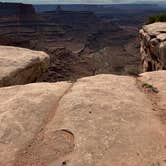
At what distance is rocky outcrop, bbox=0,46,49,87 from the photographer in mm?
12422

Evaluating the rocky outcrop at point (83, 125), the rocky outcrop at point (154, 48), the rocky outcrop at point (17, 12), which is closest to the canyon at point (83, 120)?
the rocky outcrop at point (83, 125)

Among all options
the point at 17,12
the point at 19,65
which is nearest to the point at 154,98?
the point at 19,65

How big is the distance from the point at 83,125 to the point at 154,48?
20950 mm

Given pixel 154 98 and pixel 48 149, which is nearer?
pixel 48 149

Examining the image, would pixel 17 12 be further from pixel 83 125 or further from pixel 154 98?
pixel 83 125

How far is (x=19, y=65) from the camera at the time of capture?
13.1 m

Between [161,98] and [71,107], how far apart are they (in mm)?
2342

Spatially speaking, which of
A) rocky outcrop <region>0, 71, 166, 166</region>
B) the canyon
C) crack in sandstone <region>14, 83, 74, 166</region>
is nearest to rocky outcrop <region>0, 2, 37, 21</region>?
the canyon

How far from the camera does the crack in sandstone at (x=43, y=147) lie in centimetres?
718

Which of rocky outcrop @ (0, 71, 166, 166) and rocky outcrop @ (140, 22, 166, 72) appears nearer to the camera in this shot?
rocky outcrop @ (0, 71, 166, 166)

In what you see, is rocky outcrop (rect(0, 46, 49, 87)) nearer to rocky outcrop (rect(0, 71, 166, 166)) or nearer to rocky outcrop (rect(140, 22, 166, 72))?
rocky outcrop (rect(0, 71, 166, 166))

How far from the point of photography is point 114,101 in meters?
9.02

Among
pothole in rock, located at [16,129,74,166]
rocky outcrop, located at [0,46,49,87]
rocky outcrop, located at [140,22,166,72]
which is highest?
pothole in rock, located at [16,129,74,166]

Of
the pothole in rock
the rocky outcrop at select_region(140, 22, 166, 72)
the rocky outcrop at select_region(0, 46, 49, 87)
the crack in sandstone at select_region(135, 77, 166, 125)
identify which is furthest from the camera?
the rocky outcrop at select_region(140, 22, 166, 72)
